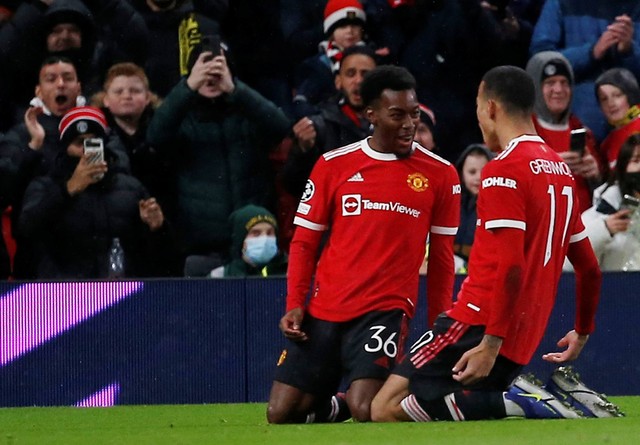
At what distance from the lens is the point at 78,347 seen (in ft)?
36.2

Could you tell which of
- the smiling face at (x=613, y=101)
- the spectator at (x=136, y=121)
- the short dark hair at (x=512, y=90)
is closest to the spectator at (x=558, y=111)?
the smiling face at (x=613, y=101)

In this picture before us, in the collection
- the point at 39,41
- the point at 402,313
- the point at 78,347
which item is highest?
the point at 39,41

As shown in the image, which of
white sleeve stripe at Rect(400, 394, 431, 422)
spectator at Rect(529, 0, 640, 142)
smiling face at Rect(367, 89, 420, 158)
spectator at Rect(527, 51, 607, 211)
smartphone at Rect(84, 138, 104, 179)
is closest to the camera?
white sleeve stripe at Rect(400, 394, 431, 422)

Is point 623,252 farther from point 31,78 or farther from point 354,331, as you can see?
point 31,78

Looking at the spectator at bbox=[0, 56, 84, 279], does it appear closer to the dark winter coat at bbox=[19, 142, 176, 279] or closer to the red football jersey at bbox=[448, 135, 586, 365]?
the dark winter coat at bbox=[19, 142, 176, 279]

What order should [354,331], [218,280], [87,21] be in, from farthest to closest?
1. [87,21]
2. [218,280]
3. [354,331]

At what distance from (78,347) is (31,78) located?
8.35ft

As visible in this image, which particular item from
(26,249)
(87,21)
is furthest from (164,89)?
(26,249)

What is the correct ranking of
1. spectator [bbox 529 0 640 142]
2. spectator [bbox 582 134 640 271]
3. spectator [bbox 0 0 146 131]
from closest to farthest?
1. spectator [bbox 582 134 640 271]
2. spectator [bbox 0 0 146 131]
3. spectator [bbox 529 0 640 142]

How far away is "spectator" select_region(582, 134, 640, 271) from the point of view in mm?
10961

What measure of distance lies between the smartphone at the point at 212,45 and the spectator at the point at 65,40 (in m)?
0.71

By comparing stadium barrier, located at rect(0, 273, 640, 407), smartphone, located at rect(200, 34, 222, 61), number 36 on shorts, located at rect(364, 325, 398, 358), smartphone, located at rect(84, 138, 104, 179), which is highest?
smartphone, located at rect(200, 34, 222, 61)

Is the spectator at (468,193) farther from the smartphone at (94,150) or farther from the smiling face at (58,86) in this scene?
the smiling face at (58,86)

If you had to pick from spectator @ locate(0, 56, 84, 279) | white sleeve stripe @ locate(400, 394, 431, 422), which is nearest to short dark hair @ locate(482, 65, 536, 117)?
white sleeve stripe @ locate(400, 394, 431, 422)
